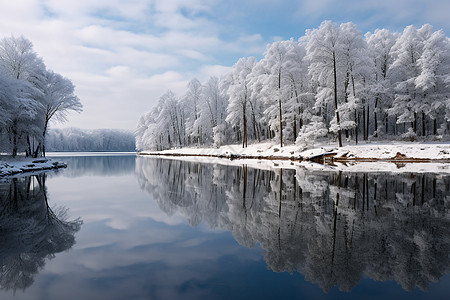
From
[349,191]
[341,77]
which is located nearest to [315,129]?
[341,77]

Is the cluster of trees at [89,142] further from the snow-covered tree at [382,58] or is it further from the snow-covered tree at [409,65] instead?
the snow-covered tree at [409,65]

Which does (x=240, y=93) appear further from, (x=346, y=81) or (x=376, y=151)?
(x=376, y=151)

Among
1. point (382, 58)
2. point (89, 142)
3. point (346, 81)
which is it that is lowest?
point (89, 142)

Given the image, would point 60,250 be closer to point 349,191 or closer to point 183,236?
point 183,236

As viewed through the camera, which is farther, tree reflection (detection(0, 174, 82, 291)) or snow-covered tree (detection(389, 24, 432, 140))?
snow-covered tree (detection(389, 24, 432, 140))

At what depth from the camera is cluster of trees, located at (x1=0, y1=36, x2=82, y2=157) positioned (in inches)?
889

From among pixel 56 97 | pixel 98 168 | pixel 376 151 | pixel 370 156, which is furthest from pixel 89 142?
pixel 376 151

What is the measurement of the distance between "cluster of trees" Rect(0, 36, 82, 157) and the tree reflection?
17.2m

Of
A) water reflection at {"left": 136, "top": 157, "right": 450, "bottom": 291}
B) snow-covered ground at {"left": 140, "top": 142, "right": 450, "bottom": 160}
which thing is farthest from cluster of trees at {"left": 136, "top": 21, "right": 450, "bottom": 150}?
water reflection at {"left": 136, "top": 157, "right": 450, "bottom": 291}

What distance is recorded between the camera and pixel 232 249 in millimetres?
4836

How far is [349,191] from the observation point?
1020 centimetres

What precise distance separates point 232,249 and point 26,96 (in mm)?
27929

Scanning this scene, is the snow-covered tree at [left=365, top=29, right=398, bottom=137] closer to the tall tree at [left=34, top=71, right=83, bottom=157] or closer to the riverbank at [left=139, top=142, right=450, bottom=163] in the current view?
the riverbank at [left=139, top=142, right=450, bottom=163]

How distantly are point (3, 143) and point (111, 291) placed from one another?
3048 cm
